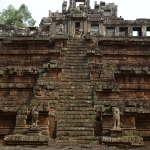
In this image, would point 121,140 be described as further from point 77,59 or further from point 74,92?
point 77,59

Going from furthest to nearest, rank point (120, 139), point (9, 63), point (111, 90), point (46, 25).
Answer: point (46, 25) < point (9, 63) < point (111, 90) < point (120, 139)

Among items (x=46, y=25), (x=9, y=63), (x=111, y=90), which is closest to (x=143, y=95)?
(x=111, y=90)

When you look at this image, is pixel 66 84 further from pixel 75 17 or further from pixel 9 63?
pixel 75 17

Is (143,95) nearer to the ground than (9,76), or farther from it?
nearer to the ground

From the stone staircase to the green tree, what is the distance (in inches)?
1140

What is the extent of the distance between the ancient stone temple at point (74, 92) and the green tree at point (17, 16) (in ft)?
88.0

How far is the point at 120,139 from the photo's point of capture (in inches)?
351

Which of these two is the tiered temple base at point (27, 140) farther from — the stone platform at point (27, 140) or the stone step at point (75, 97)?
the stone step at point (75, 97)

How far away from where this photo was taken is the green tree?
42.2 meters

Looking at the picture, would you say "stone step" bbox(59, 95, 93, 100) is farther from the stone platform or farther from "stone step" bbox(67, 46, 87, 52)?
"stone step" bbox(67, 46, 87, 52)

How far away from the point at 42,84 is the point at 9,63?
461 centimetres

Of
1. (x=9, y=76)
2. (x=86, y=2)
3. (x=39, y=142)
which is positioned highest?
(x=86, y=2)

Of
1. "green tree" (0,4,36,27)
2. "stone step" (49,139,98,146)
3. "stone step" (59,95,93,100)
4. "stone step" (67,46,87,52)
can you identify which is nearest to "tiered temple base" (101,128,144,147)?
"stone step" (49,139,98,146)

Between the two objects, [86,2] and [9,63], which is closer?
[9,63]
